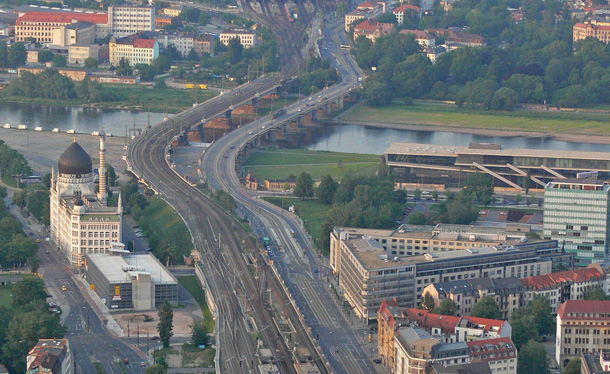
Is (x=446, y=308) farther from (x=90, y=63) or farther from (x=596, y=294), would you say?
(x=90, y=63)

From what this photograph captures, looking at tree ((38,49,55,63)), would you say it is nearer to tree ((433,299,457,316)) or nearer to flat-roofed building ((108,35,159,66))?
flat-roofed building ((108,35,159,66))

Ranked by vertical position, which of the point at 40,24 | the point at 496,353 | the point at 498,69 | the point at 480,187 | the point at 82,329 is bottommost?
the point at 82,329

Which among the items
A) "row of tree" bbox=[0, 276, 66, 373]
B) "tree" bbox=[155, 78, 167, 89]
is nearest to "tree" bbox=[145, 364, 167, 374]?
"row of tree" bbox=[0, 276, 66, 373]

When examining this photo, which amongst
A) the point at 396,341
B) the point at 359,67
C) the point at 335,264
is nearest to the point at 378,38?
the point at 359,67

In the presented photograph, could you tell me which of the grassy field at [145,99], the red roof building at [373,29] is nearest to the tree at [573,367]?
the grassy field at [145,99]

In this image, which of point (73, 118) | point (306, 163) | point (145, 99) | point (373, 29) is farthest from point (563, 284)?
point (373, 29)

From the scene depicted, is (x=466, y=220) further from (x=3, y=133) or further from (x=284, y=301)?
(x=3, y=133)
